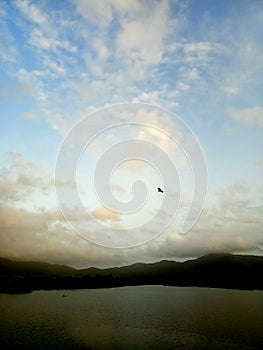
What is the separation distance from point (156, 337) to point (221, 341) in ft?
42.9

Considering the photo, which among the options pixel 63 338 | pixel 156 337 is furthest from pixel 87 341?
pixel 156 337

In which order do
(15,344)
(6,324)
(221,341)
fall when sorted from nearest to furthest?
(15,344)
(221,341)
(6,324)

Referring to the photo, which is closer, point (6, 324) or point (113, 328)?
point (113, 328)

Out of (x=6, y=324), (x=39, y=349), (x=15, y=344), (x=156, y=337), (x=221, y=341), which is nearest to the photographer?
(x=39, y=349)

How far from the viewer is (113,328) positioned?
250 feet

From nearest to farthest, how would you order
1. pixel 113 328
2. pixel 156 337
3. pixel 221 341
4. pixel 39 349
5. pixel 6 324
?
pixel 39 349
pixel 221 341
pixel 156 337
pixel 113 328
pixel 6 324

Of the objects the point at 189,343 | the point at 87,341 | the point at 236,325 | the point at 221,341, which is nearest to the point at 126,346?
the point at 87,341

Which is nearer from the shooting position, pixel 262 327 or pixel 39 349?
pixel 39 349

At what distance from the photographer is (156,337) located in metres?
65.1

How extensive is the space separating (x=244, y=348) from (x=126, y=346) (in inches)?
812

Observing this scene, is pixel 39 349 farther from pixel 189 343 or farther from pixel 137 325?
pixel 137 325

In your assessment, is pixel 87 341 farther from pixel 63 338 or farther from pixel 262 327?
pixel 262 327

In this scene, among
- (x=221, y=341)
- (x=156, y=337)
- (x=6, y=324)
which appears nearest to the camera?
(x=221, y=341)

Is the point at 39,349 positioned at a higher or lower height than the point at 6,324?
lower
